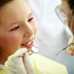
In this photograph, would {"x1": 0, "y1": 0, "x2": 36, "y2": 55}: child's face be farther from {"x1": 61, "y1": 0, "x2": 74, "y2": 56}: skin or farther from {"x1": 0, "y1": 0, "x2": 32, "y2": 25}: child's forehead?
{"x1": 61, "y1": 0, "x2": 74, "y2": 56}: skin

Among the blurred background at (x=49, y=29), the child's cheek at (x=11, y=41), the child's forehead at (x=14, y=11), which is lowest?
the blurred background at (x=49, y=29)

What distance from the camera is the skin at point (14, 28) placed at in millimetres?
484

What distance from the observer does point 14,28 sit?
0.50 metres

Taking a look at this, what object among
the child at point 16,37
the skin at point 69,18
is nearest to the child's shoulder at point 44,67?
the child at point 16,37

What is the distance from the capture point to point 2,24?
1.60 ft

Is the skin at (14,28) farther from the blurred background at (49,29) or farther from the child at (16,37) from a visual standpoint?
the blurred background at (49,29)

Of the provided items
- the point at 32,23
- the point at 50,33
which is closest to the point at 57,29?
the point at 50,33

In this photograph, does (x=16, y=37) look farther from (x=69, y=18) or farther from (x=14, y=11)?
(x=69, y=18)

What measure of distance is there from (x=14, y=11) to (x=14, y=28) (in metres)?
0.04

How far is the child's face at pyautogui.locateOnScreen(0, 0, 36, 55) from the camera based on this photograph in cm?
48

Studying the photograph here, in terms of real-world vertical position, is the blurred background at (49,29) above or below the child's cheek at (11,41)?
below

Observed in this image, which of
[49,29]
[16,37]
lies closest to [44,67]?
[16,37]

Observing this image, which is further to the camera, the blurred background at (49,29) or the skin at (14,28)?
the blurred background at (49,29)

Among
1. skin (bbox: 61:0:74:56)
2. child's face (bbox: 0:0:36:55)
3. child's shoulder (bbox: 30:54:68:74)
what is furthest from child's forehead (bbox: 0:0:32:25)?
skin (bbox: 61:0:74:56)
